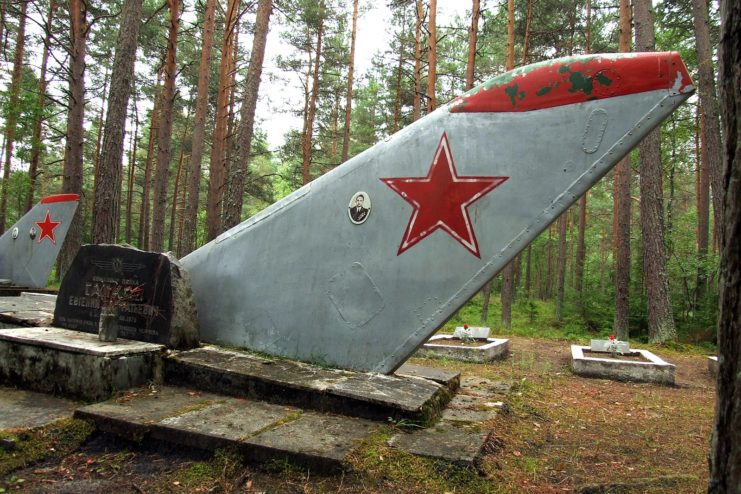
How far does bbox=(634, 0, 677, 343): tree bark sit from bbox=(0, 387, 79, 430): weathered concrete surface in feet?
37.8

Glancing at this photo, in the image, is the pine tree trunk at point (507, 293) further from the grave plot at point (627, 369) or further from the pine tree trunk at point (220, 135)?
the pine tree trunk at point (220, 135)

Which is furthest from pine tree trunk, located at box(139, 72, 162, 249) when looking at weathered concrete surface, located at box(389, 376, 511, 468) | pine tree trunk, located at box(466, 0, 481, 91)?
weathered concrete surface, located at box(389, 376, 511, 468)

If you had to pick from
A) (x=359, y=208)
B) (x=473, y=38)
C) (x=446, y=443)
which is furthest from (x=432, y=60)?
(x=446, y=443)

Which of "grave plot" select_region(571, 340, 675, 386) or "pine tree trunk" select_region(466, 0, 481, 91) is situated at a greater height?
"pine tree trunk" select_region(466, 0, 481, 91)

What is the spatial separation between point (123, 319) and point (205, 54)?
10797 mm

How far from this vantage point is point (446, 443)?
285 centimetres

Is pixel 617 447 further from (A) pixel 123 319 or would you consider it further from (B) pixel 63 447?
(A) pixel 123 319

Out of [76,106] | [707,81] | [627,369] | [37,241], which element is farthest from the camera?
[76,106]

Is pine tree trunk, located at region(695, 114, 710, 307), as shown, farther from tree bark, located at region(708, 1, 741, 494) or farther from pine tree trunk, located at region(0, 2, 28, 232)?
pine tree trunk, located at region(0, 2, 28, 232)

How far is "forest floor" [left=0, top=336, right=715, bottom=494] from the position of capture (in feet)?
8.16

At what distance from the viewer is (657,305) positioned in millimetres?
10805

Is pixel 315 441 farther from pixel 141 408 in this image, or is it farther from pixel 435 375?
pixel 435 375

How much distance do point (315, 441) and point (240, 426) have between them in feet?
1.78

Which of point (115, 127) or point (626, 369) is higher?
point (115, 127)
